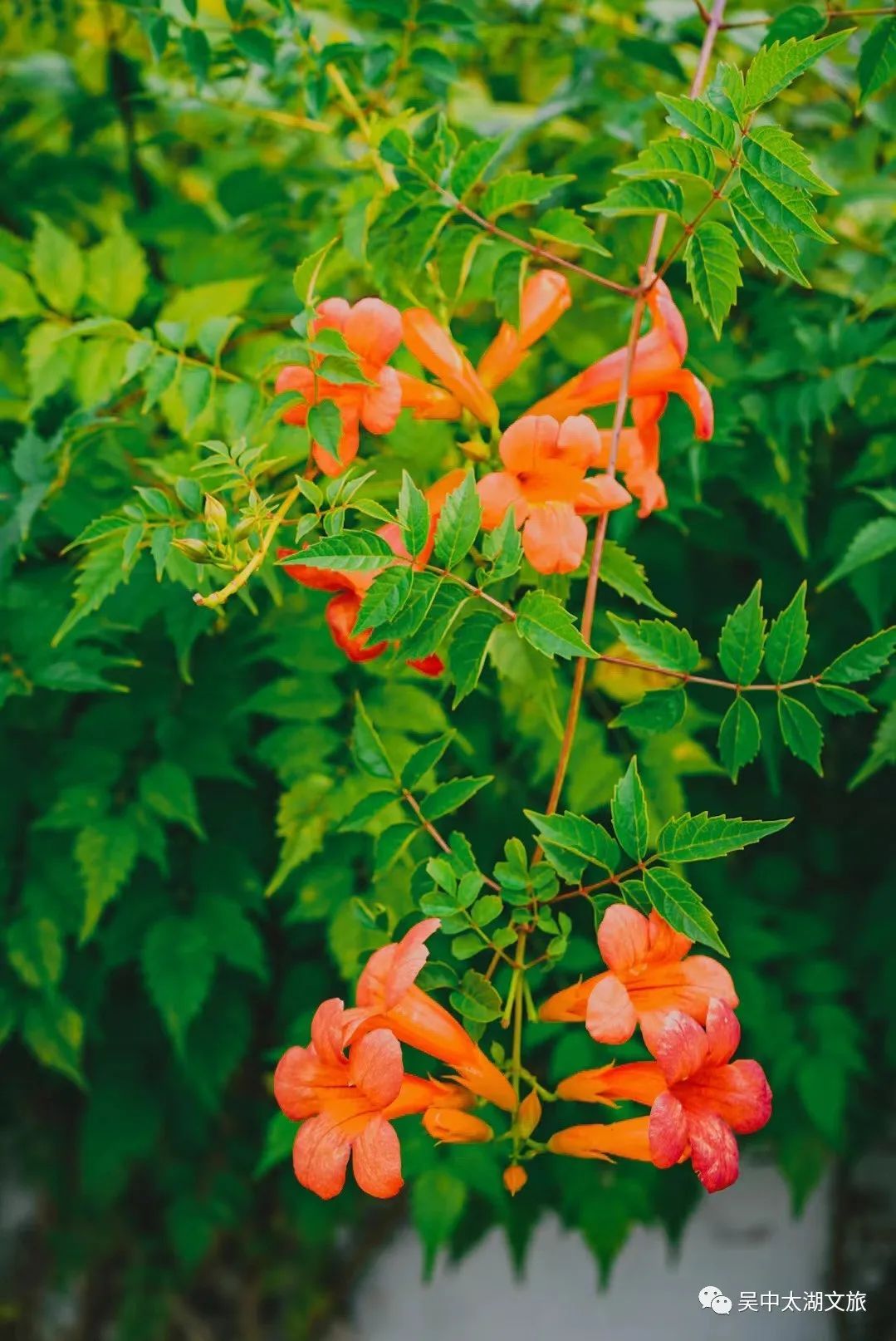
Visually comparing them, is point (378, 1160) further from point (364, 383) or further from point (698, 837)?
point (364, 383)

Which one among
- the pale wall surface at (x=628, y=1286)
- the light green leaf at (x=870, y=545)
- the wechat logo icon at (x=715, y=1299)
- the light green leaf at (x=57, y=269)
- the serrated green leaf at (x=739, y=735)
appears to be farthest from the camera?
the pale wall surface at (x=628, y=1286)

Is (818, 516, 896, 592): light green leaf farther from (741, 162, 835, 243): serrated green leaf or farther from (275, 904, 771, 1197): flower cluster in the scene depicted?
(275, 904, 771, 1197): flower cluster

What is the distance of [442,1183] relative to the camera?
2021mm

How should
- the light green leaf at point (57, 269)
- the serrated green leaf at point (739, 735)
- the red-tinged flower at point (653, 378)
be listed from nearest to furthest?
the serrated green leaf at point (739, 735), the red-tinged flower at point (653, 378), the light green leaf at point (57, 269)

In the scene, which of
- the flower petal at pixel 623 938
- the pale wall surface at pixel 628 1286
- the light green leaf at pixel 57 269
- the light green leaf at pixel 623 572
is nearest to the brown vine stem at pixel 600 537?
the light green leaf at pixel 623 572

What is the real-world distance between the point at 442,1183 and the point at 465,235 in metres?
1.62

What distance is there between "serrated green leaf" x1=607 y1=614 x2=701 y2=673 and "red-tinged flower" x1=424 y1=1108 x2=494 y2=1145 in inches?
20.4

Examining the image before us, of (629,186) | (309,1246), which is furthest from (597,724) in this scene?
(309,1246)

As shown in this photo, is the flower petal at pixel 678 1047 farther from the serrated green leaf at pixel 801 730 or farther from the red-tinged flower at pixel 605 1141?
the serrated green leaf at pixel 801 730

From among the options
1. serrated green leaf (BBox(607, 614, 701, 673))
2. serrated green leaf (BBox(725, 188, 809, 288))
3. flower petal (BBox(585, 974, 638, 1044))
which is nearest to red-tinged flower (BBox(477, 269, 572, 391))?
serrated green leaf (BBox(725, 188, 809, 288))

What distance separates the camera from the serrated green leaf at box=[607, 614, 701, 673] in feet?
3.91

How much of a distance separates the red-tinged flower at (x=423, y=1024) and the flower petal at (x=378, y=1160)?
0.09 meters

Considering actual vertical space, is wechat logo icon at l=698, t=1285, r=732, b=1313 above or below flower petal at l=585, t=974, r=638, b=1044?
below

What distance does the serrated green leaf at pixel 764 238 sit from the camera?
43.1 inches
